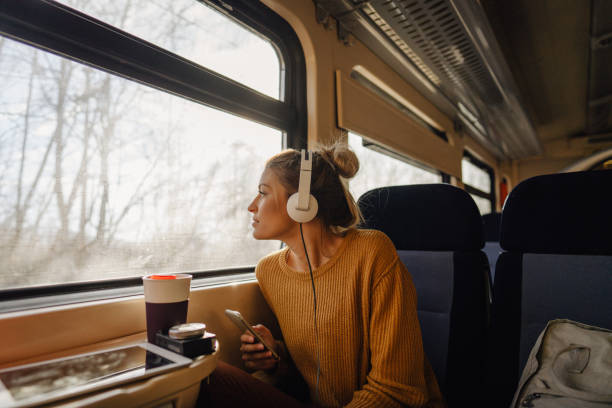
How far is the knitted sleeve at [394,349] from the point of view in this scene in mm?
803

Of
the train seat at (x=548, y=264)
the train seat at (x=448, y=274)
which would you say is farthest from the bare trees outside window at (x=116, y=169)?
the train seat at (x=548, y=264)

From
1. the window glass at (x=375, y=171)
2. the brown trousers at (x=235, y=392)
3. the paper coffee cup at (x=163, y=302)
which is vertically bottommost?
the brown trousers at (x=235, y=392)

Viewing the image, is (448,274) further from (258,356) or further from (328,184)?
(258,356)

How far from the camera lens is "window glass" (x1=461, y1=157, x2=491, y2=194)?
457 centimetres

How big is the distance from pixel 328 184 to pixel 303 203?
0.52 feet

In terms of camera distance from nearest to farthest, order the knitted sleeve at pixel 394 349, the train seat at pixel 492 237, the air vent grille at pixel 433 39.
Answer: the knitted sleeve at pixel 394 349, the air vent grille at pixel 433 39, the train seat at pixel 492 237

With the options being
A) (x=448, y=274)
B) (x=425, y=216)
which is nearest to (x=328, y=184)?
(x=425, y=216)

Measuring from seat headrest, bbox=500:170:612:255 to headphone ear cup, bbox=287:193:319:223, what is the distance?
0.57 m

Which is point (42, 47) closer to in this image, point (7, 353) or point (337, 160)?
point (7, 353)

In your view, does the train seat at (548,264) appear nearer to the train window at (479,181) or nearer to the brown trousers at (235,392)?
the brown trousers at (235,392)

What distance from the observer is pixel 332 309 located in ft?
3.16

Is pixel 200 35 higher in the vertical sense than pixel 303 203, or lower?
higher

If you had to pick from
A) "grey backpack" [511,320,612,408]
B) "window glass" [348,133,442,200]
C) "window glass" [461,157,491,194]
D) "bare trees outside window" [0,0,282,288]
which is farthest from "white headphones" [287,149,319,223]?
"window glass" [461,157,491,194]

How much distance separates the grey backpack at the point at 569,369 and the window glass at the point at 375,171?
122cm
